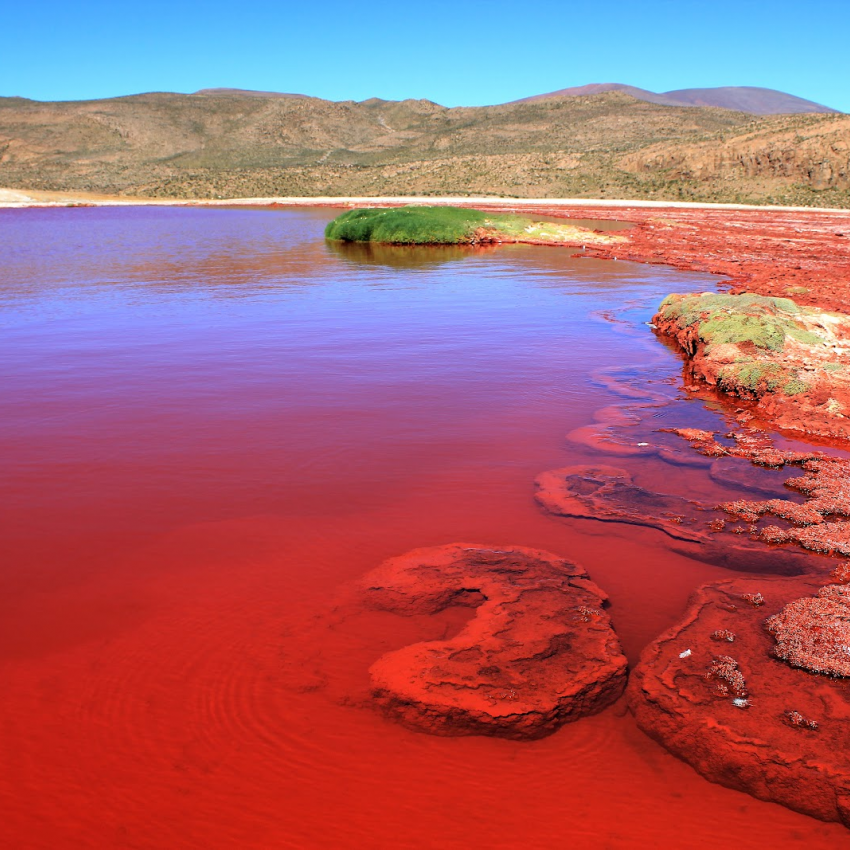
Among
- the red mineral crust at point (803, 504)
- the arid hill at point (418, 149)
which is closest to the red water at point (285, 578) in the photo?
the red mineral crust at point (803, 504)

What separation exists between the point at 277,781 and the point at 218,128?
426ft

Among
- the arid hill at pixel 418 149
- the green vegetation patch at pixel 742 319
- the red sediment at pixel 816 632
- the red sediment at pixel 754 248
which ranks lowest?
the red sediment at pixel 816 632

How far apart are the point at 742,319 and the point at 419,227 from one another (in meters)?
18.2

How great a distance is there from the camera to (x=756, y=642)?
363 centimetres

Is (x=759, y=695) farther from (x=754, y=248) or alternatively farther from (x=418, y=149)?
(x=418, y=149)

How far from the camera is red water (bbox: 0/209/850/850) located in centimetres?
279

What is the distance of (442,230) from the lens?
1029 inches

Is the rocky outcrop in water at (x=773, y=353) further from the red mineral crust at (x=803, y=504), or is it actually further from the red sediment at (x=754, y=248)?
the red sediment at (x=754, y=248)

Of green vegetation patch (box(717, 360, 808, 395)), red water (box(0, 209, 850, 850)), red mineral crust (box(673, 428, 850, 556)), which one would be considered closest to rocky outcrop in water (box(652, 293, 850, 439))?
green vegetation patch (box(717, 360, 808, 395))

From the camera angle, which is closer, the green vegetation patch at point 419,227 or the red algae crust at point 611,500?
the red algae crust at point 611,500

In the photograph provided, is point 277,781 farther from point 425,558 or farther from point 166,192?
point 166,192

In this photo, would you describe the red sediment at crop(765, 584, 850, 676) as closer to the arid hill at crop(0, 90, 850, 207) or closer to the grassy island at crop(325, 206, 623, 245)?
the grassy island at crop(325, 206, 623, 245)

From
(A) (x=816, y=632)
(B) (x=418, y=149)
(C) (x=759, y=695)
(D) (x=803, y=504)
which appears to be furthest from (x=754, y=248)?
(B) (x=418, y=149)

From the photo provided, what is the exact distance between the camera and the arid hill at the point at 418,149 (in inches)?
2196
